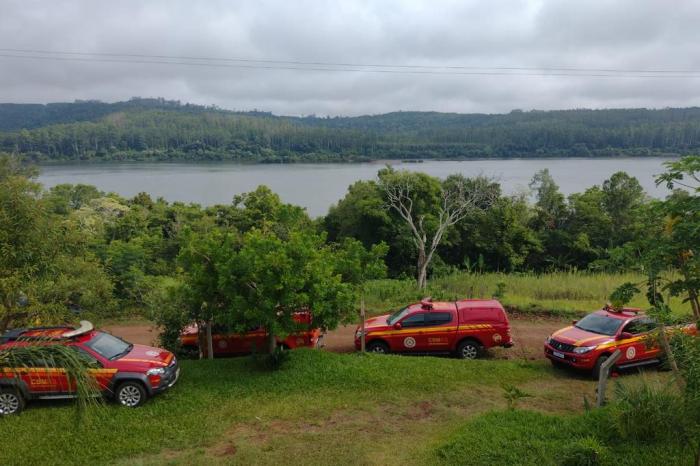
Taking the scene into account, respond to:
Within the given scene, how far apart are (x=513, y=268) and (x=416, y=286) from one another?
10.9m

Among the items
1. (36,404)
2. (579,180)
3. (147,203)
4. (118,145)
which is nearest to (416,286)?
(36,404)

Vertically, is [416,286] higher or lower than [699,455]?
lower

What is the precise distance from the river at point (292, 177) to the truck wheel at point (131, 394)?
34.9m

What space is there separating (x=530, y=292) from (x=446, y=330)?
349 inches

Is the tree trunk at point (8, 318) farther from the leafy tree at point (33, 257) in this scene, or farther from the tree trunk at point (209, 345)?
the tree trunk at point (209, 345)

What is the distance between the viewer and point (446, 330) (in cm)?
1356

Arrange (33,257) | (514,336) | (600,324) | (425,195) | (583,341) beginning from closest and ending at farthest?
(33,257), (583,341), (600,324), (514,336), (425,195)

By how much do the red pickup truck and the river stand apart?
93.2 feet

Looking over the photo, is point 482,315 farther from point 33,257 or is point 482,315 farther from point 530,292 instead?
point 33,257

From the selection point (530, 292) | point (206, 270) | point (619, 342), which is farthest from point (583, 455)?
point (530, 292)

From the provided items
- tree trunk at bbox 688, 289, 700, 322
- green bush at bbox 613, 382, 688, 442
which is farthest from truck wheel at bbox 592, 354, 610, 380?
tree trunk at bbox 688, 289, 700, 322

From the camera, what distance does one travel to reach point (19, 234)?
10789 mm

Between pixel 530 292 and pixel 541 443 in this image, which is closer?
pixel 541 443

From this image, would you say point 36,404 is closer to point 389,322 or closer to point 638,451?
point 389,322
